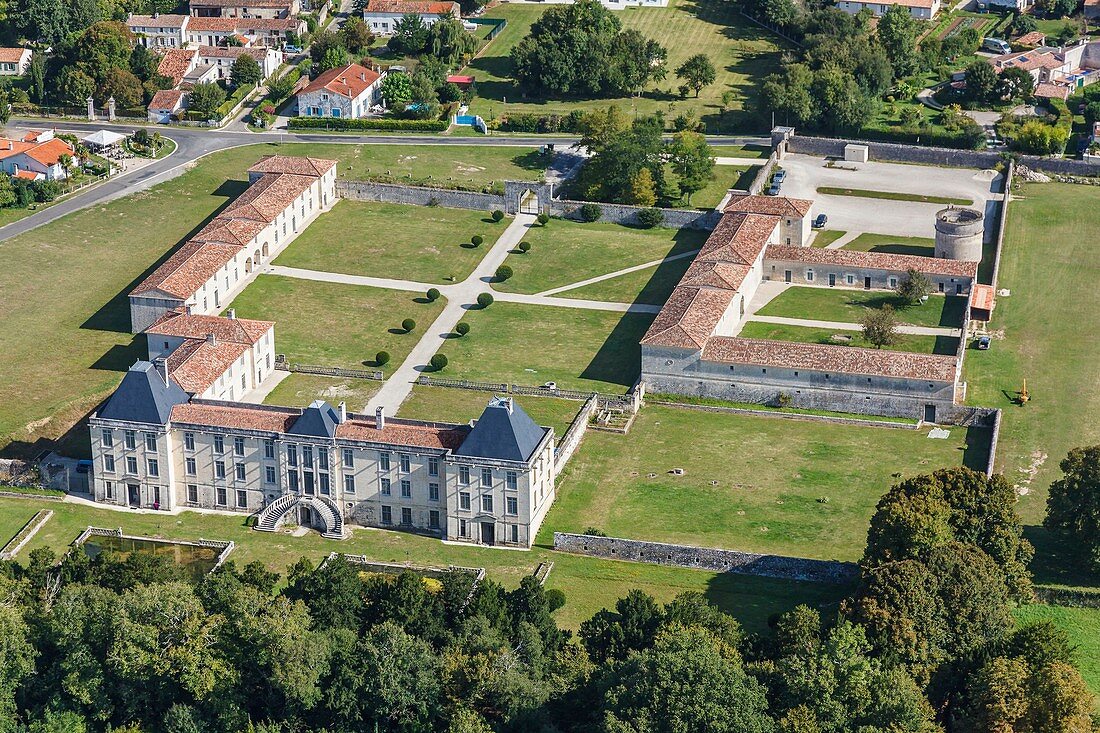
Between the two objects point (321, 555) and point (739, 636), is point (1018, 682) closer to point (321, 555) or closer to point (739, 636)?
point (739, 636)

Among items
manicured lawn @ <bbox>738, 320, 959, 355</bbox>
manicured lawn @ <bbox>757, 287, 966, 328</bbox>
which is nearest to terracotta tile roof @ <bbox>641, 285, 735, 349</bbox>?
manicured lawn @ <bbox>738, 320, 959, 355</bbox>

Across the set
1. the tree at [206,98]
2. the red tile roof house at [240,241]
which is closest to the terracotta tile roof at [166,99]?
the tree at [206,98]

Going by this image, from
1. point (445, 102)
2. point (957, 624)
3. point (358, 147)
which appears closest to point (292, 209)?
point (358, 147)

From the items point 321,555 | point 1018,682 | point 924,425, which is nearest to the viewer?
point 1018,682

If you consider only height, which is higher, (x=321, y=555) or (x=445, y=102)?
(x=445, y=102)

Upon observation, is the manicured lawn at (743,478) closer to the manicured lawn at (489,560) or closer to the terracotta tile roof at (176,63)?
the manicured lawn at (489,560)

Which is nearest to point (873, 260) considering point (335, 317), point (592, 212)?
point (592, 212)
